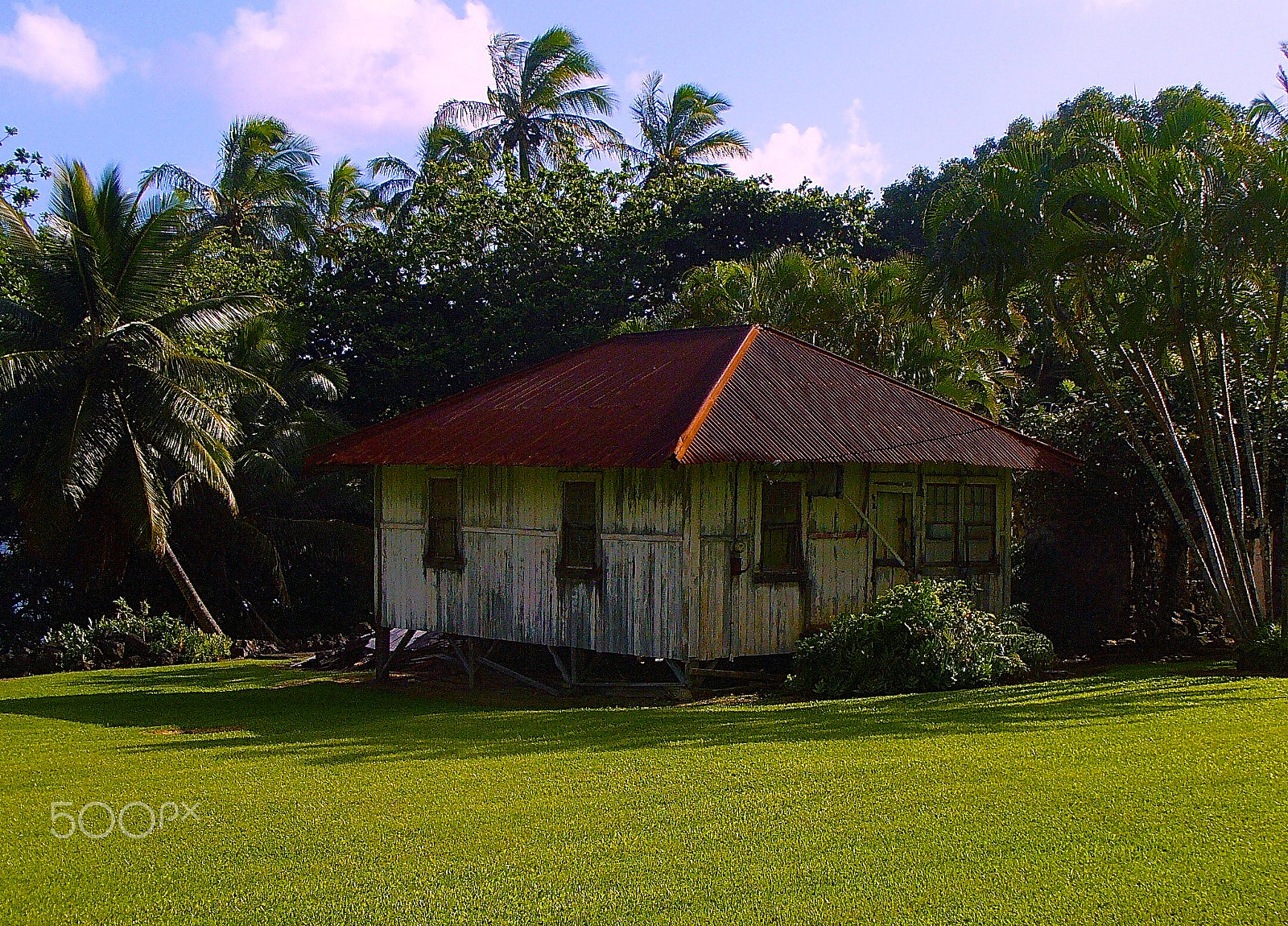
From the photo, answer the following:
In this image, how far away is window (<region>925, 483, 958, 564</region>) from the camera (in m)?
18.2

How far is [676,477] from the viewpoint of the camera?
613 inches

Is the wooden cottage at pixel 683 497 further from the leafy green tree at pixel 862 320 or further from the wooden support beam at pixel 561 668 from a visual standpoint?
the leafy green tree at pixel 862 320

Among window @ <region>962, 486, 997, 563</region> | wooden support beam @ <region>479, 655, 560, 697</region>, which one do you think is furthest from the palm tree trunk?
window @ <region>962, 486, 997, 563</region>

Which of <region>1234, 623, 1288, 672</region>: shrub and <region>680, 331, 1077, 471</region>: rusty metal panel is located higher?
<region>680, 331, 1077, 471</region>: rusty metal panel

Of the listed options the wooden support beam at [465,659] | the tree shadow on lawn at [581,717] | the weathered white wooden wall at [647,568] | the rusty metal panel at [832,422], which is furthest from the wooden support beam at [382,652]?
the rusty metal panel at [832,422]

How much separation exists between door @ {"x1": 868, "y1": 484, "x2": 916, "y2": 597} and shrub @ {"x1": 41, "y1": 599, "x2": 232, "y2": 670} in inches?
543

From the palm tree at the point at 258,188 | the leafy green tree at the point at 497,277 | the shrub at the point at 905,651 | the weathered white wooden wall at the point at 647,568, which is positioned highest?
the palm tree at the point at 258,188

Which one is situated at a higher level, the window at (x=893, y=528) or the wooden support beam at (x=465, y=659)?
the window at (x=893, y=528)

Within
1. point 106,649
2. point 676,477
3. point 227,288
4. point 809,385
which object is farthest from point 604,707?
point 227,288

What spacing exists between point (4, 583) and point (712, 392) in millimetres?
18943

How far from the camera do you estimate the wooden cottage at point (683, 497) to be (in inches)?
613

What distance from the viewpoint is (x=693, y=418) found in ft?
49.6

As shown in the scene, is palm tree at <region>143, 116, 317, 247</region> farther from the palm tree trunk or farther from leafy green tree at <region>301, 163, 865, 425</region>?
the palm tree trunk

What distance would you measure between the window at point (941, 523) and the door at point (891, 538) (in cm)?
44
